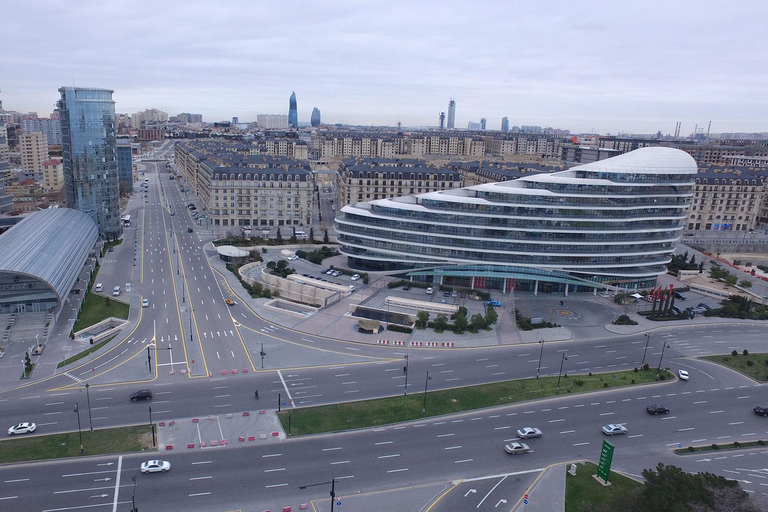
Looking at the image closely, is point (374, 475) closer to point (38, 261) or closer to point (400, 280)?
point (400, 280)

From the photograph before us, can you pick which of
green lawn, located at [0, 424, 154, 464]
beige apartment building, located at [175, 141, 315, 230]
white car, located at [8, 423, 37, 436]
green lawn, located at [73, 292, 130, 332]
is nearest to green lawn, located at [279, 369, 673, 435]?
green lawn, located at [0, 424, 154, 464]

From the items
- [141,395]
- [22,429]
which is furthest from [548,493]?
[22,429]

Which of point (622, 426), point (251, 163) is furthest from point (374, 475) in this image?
point (251, 163)

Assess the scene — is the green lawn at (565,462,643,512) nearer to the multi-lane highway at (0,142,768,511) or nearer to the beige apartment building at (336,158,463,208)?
the multi-lane highway at (0,142,768,511)

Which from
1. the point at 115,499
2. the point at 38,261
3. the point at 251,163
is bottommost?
the point at 115,499

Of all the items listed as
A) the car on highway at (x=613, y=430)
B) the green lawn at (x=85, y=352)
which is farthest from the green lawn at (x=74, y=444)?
Answer: the car on highway at (x=613, y=430)

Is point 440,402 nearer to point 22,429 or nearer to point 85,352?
point 22,429

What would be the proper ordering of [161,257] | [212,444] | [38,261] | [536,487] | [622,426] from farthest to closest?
[161,257], [38,261], [622,426], [212,444], [536,487]
